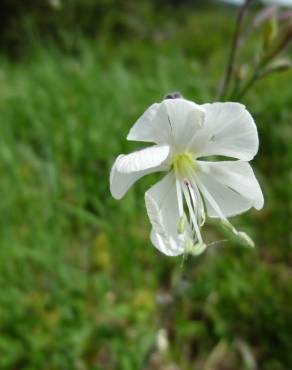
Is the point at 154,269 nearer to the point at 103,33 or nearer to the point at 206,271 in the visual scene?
the point at 206,271

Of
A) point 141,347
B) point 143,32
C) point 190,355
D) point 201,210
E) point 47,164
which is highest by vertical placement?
point 143,32

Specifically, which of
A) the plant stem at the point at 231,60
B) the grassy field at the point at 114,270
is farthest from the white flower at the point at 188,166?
the grassy field at the point at 114,270

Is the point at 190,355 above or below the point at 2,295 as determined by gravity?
below

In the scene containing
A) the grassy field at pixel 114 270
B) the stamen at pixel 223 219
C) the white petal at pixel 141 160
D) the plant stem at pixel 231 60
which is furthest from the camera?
the grassy field at pixel 114 270

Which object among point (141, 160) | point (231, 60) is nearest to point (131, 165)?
point (141, 160)

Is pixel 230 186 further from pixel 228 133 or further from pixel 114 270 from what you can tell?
pixel 114 270

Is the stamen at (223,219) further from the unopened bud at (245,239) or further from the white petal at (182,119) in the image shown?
the white petal at (182,119)

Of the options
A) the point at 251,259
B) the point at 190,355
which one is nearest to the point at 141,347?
the point at 190,355

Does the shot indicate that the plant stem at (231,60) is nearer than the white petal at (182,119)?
No
